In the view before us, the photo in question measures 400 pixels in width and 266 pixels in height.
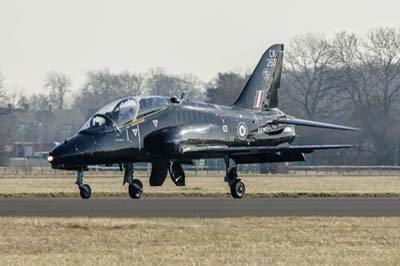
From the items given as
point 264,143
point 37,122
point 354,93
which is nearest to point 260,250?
point 264,143

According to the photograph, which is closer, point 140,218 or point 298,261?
point 298,261

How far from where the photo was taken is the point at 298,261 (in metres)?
17.2

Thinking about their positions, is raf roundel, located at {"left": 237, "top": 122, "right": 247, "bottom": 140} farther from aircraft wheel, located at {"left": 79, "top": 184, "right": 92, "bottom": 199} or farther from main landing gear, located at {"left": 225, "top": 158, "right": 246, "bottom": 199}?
aircraft wheel, located at {"left": 79, "top": 184, "right": 92, "bottom": 199}

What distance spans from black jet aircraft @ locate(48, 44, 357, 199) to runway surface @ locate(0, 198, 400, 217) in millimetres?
1074

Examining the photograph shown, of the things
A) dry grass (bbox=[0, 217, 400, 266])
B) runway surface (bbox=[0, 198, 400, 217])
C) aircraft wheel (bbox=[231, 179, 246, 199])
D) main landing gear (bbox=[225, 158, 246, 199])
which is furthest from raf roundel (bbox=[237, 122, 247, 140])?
dry grass (bbox=[0, 217, 400, 266])

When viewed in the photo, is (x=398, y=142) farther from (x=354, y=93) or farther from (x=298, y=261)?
(x=298, y=261)

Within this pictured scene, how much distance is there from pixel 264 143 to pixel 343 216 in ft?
40.8

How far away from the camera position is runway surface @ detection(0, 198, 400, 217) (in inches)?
1088

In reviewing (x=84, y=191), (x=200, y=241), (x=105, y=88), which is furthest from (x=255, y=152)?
(x=105, y=88)

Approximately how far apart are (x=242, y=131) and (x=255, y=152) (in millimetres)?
2454

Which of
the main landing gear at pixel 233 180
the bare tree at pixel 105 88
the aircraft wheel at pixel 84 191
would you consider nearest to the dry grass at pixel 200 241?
the aircraft wheel at pixel 84 191

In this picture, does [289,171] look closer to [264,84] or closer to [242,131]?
[264,84]

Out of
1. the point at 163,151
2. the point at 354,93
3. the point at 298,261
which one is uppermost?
the point at 354,93

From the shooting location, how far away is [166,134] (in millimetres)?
34312
